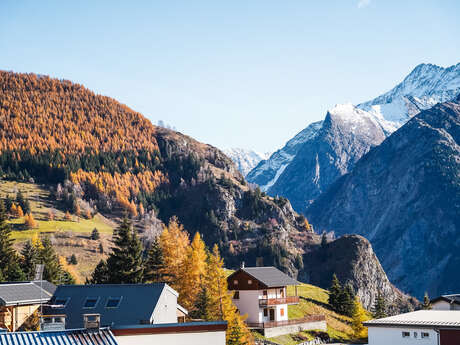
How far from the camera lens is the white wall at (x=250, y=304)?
269ft

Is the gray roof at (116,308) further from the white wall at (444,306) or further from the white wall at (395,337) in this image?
the white wall at (444,306)

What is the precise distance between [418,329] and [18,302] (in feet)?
111

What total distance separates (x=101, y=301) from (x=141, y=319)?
521 cm

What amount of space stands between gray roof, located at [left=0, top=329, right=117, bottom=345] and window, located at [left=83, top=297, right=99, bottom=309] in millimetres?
24036

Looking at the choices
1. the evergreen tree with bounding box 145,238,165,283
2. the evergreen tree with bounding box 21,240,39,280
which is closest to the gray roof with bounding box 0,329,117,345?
the evergreen tree with bounding box 145,238,165,283

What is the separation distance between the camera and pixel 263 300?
3221 inches

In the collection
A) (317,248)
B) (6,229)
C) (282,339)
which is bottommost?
(282,339)

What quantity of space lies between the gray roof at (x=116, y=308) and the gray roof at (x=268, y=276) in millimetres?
32076

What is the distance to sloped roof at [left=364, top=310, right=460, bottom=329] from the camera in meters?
47.7

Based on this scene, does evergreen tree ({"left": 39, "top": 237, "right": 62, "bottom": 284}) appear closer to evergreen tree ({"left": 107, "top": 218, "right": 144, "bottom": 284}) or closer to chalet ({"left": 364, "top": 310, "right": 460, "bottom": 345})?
evergreen tree ({"left": 107, "top": 218, "right": 144, "bottom": 284})

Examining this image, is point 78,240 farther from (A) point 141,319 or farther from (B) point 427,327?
(B) point 427,327

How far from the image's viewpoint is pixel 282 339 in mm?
79750

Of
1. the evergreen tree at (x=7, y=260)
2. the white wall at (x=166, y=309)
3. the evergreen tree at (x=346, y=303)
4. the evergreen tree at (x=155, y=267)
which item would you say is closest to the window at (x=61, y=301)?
the white wall at (x=166, y=309)

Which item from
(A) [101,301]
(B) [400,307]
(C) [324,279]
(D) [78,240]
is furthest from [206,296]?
(B) [400,307]
